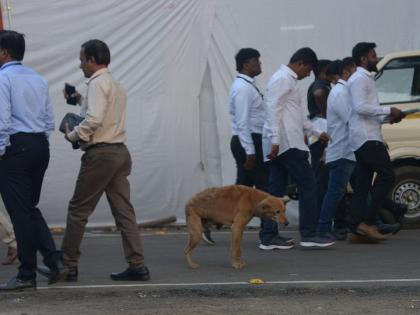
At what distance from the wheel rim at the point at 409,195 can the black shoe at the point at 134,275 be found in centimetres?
445

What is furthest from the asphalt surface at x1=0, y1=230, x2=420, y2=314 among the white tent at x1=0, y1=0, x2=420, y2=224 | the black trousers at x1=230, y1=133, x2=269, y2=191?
the white tent at x1=0, y1=0, x2=420, y2=224

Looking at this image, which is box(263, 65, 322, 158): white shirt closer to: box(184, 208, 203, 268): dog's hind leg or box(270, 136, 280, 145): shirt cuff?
box(270, 136, 280, 145): shirt cuff

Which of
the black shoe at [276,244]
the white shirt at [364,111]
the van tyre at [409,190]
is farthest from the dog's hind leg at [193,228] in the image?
the van tyre at [409,190]

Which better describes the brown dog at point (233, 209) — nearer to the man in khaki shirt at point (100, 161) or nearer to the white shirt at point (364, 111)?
the man in khaki shirt at point (100, 161)

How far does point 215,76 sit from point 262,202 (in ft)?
13.1

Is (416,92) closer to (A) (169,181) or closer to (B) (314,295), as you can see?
(A) (169,181)

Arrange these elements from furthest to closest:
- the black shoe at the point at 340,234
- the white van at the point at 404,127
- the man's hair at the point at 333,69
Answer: the white van at the point at 404,127, the man's hair at the point at 333,69, the black shoe at the point at 340,234

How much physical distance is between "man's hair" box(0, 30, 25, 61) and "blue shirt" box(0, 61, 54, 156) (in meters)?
0.07

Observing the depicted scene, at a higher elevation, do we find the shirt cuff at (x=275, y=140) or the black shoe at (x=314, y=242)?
the shirt cuff at (x=275, y=140)

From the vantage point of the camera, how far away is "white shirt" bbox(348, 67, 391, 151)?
368 inches

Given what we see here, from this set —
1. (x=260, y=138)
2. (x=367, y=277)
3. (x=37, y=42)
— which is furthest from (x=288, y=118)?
(x=37, y=42)

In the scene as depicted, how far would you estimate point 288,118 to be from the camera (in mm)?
9086

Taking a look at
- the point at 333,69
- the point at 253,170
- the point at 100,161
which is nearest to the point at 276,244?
the point at 253,170

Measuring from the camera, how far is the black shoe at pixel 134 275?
24.8 feet
